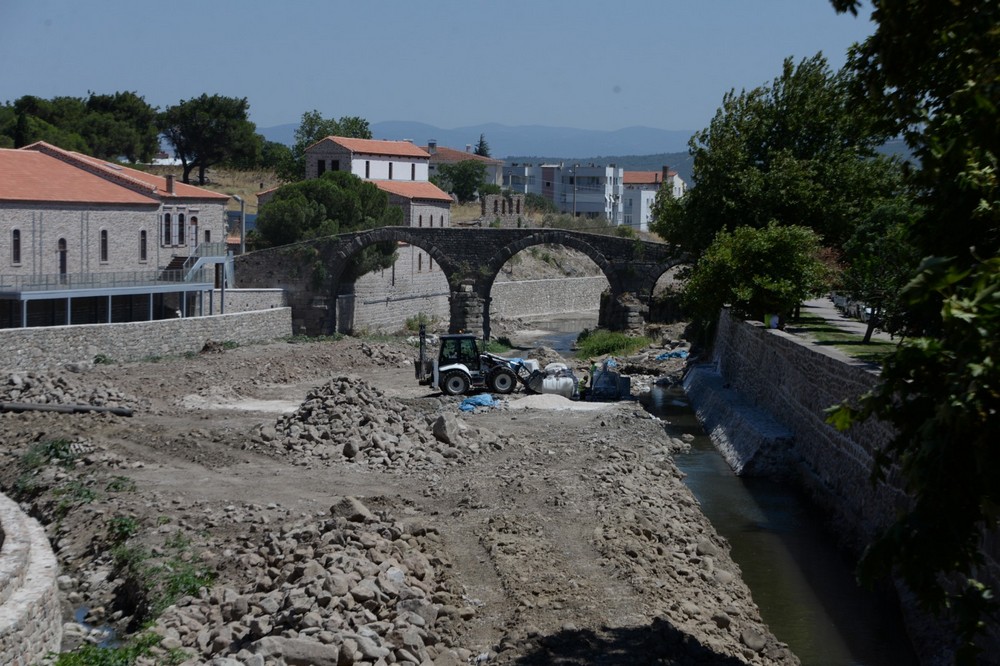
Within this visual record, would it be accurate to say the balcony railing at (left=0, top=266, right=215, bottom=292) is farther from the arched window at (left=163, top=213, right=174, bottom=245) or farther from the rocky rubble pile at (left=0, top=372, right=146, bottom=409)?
the rocky rubble pile at (left=0, top=372, right=146, bottom=409)

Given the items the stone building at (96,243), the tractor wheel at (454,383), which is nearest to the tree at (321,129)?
the stone building at (96,243)

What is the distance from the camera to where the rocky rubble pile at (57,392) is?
26.9 m

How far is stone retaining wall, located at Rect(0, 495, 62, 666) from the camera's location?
11.0 m

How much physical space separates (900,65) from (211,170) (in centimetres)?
8132

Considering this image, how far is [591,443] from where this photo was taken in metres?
24.6

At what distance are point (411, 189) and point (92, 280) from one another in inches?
1355

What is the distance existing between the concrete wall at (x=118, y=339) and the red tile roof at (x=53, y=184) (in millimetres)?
5828

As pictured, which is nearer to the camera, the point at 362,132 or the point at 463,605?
the point at 463,605

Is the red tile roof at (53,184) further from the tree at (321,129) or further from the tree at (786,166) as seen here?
the tree at (321,129)

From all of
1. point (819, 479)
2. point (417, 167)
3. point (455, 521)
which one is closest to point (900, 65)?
point (455, 521)

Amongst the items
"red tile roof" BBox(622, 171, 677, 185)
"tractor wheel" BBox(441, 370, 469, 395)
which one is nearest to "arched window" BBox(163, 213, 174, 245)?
"tractor wheel" BBox(441, 370, 469, 395)

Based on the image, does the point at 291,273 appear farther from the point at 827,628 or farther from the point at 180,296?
the point at 827,628

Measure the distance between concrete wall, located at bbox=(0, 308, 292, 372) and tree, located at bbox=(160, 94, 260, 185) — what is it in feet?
136

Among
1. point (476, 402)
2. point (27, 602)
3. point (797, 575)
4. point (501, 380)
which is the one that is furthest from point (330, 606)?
point (501, 380)
